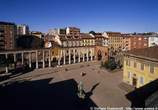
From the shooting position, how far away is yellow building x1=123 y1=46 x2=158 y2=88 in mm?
29250

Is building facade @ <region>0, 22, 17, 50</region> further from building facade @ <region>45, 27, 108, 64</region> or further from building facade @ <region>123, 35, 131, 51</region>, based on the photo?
→ building facade @ <region>123, 35, 131, 51</region>

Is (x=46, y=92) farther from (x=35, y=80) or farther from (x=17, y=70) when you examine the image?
(x=17, y=70)

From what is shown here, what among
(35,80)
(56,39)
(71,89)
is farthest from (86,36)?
(71,89)

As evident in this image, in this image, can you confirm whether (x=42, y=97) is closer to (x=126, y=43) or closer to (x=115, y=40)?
(x=115, y=40)

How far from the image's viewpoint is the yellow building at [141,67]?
96.0ft

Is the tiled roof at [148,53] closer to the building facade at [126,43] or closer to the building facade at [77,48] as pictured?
the building facade at [77,48]

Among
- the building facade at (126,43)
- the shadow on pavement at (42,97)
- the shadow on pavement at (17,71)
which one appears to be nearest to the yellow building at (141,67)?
the shadow on pavement at (42,97)

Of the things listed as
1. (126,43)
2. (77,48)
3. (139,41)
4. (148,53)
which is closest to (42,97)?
(148,53)

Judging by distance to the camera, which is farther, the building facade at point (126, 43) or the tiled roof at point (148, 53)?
the building facade at point (126, 43)

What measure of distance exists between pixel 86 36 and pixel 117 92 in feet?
183

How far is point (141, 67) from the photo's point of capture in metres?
32.1

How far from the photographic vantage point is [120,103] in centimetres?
2689

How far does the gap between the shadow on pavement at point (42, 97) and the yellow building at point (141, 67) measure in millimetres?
10987

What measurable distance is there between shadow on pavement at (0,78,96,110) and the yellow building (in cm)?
1099
